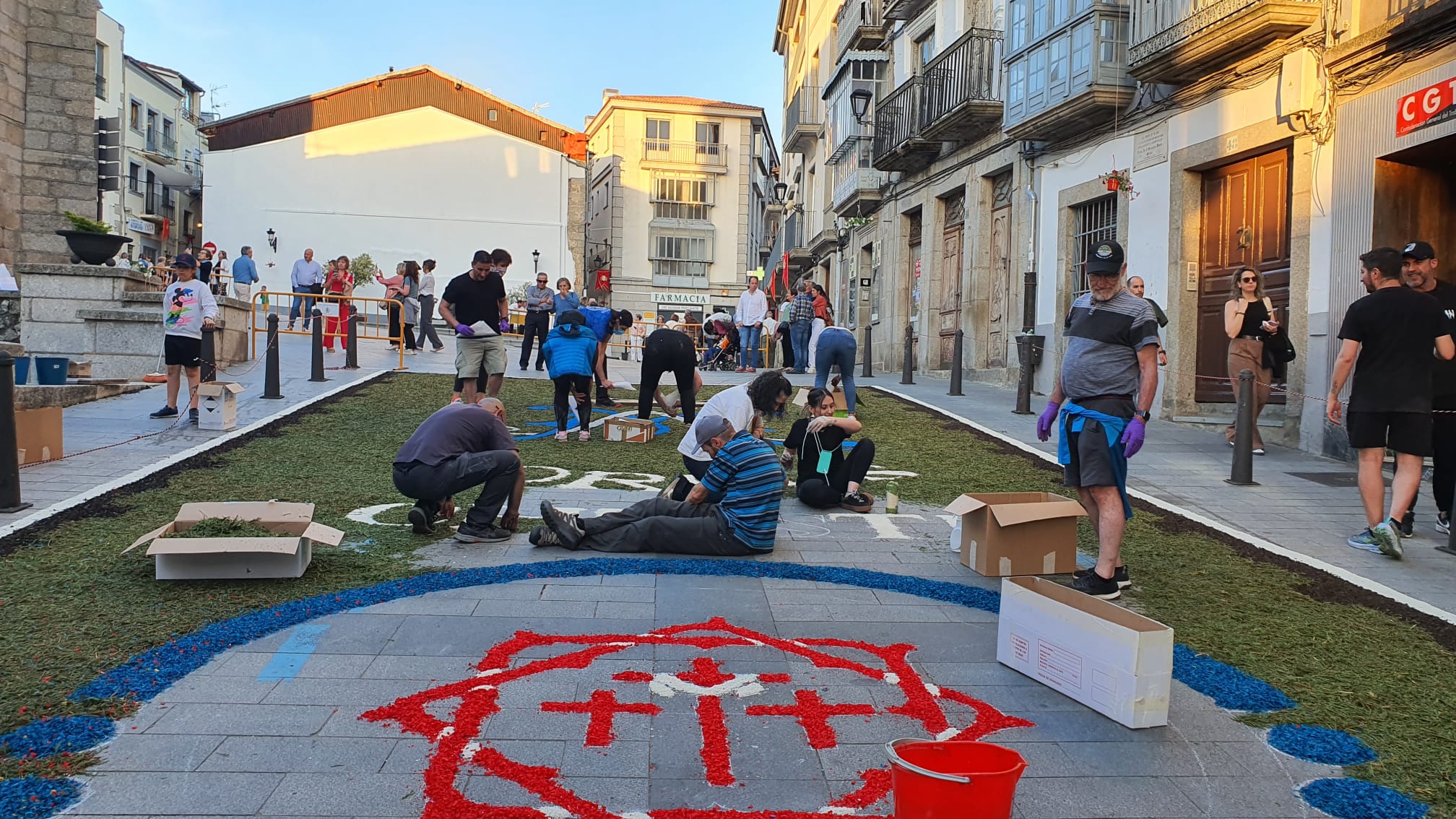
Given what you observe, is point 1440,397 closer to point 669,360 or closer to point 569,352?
point 669,360

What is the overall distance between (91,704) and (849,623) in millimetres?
→ 3043

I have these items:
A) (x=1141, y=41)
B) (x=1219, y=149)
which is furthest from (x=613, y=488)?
(x=1141, y=41)

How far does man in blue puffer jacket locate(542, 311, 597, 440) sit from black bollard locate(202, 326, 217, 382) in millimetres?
3333

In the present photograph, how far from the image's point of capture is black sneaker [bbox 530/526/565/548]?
20.8 ft

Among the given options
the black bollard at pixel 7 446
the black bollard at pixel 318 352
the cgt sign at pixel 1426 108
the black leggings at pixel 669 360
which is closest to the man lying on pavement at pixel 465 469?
the black bollard at pixel 7 446

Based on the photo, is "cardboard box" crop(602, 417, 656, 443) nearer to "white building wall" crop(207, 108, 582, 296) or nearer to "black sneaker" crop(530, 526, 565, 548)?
"black sneaker" crop(530, 526, 565, 548)

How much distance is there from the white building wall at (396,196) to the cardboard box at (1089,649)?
137ft

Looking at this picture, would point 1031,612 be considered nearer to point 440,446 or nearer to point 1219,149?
point 440,446

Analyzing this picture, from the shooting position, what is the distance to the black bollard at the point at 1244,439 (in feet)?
30.0

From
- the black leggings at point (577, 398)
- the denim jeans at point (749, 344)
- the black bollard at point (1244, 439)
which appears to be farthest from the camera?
the denim jeans at point (749, 344)

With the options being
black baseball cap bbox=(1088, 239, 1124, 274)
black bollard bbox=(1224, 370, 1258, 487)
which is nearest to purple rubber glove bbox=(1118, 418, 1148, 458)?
black baseball cap bbox=(1088, 239, 1124, 274)

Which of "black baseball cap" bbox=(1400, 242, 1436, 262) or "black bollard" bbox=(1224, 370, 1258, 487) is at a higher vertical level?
"black baseball cap" bbox=(1400, 242, 1436, 262)

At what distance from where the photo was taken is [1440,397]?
708 centimetres

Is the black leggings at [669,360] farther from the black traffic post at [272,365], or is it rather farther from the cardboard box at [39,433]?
the cardboard box at [39,433]
